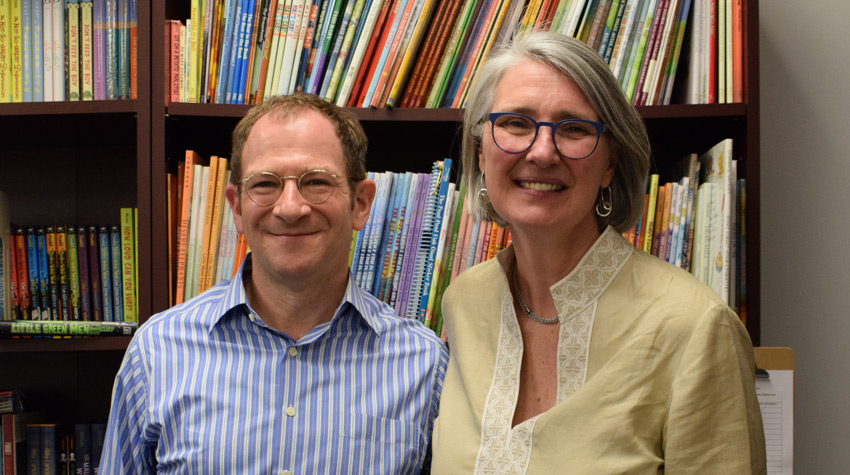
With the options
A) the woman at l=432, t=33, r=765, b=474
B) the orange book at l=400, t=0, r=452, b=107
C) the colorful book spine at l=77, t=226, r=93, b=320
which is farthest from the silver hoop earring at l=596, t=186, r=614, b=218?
the colorful book spine at l=77, t=226, r=93, b=320

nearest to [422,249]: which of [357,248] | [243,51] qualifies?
[357,248]

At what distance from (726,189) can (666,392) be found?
0.66 meters

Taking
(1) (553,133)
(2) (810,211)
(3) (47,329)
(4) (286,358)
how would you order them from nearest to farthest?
1. (1) (553,133)
2. (4) (286,358)
3. (3) (47,329)
4. (2) (810,211)

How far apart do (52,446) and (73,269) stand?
0.43 m

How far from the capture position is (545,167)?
1090 mm

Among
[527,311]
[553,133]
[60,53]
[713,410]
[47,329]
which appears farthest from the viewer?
[60,53]

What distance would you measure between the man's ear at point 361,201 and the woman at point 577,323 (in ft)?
0.83

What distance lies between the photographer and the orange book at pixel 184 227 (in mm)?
1588

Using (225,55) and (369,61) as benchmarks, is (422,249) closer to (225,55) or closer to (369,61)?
(369,61)

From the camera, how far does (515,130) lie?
1.12 meters

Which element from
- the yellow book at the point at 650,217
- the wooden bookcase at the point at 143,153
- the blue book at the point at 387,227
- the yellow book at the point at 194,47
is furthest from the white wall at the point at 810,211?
the yellow book at the point at 194,47

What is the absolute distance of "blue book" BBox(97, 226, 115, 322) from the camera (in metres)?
1.69

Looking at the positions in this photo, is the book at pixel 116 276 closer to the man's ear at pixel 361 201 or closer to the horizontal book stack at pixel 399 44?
the horizontal book stack at pixel 399 44

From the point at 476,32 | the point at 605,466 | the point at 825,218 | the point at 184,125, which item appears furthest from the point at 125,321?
the point at 825,218
